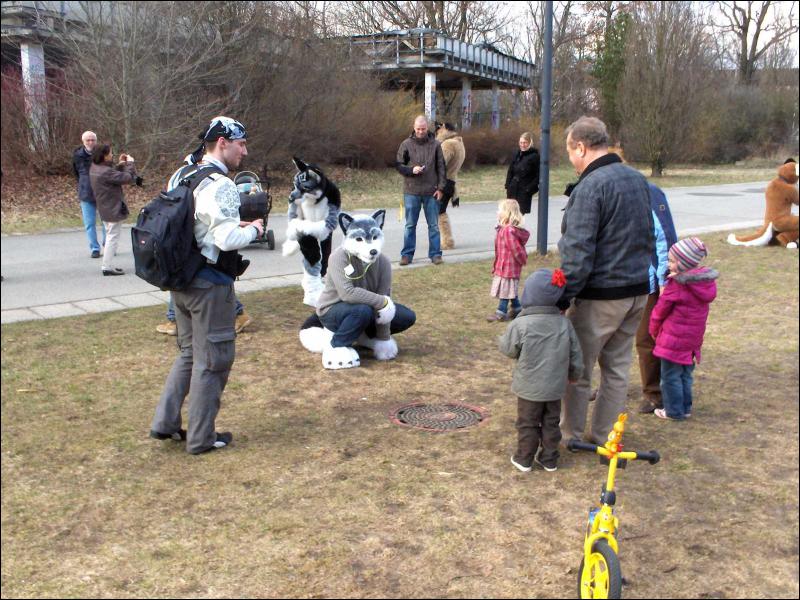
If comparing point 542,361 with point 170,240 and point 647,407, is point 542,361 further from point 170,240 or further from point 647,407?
point 170,240

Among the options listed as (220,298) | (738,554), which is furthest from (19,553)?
(738,554)

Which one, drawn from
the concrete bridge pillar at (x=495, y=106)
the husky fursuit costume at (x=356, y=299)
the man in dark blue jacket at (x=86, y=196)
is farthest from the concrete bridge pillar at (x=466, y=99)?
the husky fursuit costume at (x=356, y=299)

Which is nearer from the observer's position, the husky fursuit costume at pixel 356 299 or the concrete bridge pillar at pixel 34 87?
the concrete bridge pillar at pixel 34 87

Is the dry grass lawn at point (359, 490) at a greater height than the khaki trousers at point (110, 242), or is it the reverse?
the khaki trousers at point (110, 242)

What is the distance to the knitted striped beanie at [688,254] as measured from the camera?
5.60 m

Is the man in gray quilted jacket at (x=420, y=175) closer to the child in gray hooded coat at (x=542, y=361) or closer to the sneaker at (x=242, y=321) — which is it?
the sneaker at (x=242, y=321)

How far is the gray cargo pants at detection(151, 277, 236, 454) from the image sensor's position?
15.9 ft

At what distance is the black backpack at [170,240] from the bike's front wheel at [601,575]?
2649 mm

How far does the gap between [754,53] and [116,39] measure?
32.5m

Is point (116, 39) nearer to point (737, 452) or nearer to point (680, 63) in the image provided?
point (737, 452)

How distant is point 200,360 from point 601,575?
2638 millimetres

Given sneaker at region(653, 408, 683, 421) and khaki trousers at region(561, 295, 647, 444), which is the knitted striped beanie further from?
sneaker at region(653, 408, 683, 421)

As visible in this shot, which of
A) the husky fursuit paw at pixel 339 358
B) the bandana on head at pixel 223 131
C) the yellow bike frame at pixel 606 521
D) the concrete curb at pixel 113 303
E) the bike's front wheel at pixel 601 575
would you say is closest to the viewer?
the bike's front wheel at pixel 601 575

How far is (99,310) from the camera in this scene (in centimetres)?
900
